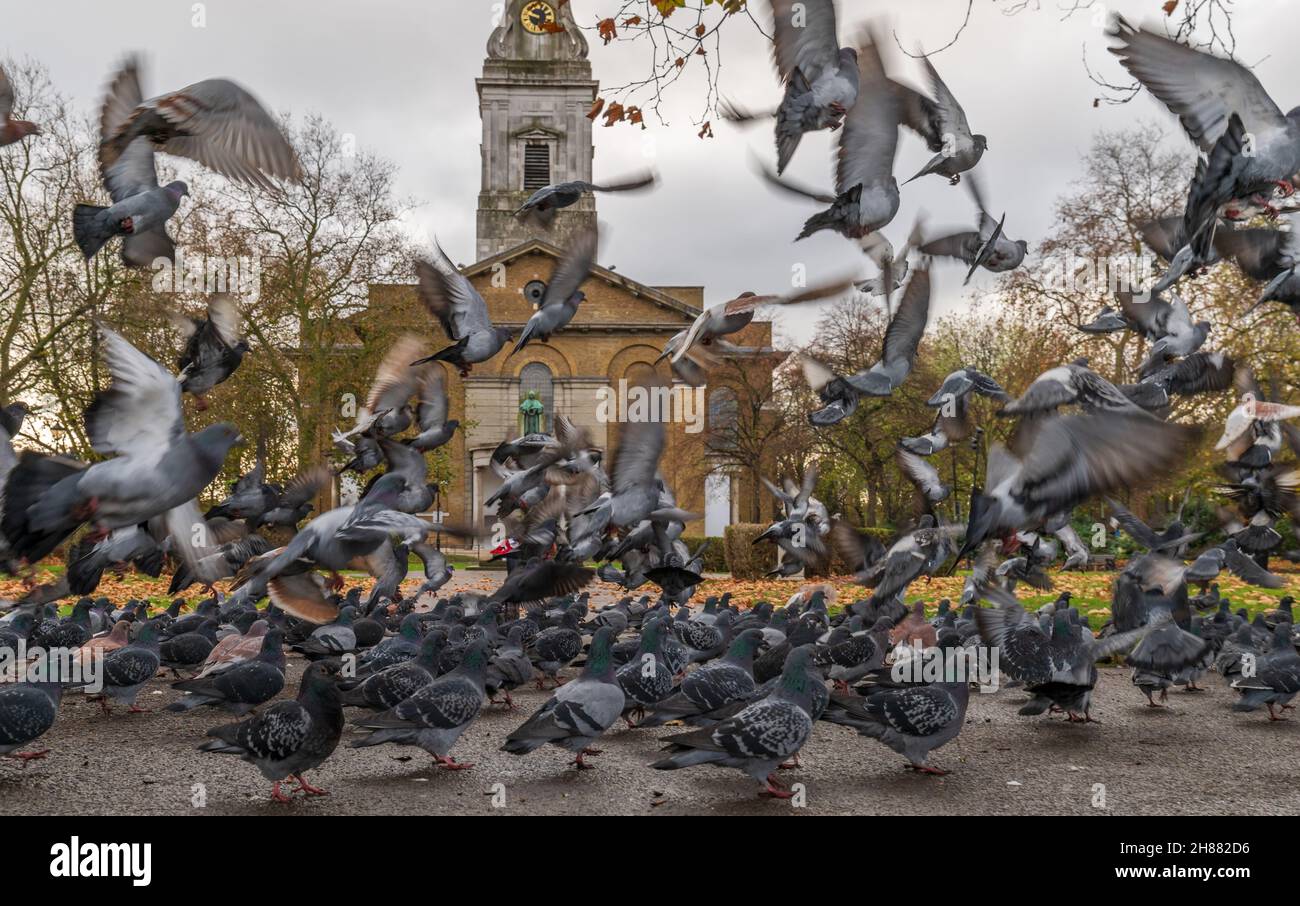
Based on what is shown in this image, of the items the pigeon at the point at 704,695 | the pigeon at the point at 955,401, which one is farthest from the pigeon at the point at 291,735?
the pigeon at the point at 955,401

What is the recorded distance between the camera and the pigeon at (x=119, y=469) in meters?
3.84

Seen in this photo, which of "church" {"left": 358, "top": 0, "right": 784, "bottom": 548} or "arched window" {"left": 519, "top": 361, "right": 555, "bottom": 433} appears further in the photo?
"arched window" {"left": 519, "top": 361, "right": 555, "bottom": 433}

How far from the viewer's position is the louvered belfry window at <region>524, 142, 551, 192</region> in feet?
197

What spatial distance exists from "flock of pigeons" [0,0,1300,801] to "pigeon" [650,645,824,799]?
0.07 feet

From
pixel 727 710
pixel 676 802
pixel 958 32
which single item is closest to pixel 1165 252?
pixel 958 32

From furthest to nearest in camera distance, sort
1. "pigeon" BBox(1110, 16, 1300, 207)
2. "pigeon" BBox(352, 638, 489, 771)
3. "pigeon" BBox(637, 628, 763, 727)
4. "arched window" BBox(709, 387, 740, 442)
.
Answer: "arched window" BBox(709, 387, 740, 442) < "pigeon" BBox(637, 628, 763, 727) < "pigeon" BBox(352, 638, 489, 771) < "pigeon" BBox(1110, 16, 1300, 207)

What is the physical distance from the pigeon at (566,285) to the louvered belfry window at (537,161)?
5465 cm

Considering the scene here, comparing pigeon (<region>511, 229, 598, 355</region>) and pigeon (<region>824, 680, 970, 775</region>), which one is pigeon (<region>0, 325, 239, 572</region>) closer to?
pigeon (<region>511, 229, 598, 355</region>)

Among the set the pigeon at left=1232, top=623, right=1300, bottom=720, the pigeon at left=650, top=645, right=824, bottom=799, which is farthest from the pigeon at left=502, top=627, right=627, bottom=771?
the pigeon at left=1232, top=623, right=1300, bottom=720

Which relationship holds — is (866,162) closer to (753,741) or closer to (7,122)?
(753,741)

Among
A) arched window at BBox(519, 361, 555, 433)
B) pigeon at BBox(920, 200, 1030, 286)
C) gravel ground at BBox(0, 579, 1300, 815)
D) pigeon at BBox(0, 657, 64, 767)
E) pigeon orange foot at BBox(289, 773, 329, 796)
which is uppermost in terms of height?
arched window at BBox(519, 361, 555, 433)

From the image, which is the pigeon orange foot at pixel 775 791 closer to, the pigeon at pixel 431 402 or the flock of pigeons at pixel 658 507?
the flock of pigeons at pixel 658 507

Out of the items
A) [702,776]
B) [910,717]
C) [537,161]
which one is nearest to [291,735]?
[702,776]

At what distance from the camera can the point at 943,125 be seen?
5.42 meters
